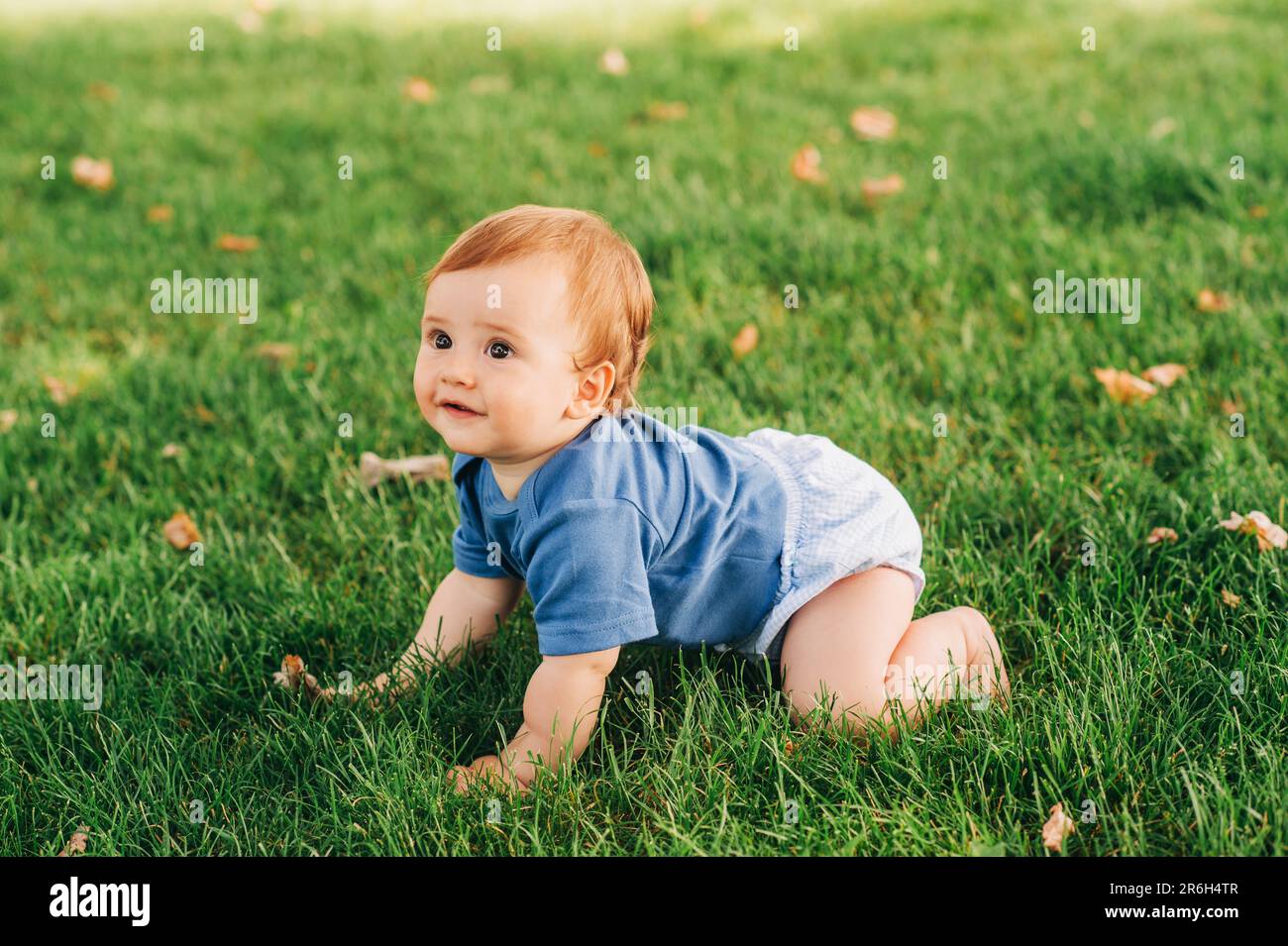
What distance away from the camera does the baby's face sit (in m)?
1.79

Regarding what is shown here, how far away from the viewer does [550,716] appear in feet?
6.33

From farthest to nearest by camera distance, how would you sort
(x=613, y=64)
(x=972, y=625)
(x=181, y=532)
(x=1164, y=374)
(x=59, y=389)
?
(x=613, y=64), (x=59, y=389), (x=1164, y=374), (x=181, y=532), (x=972, y=625)

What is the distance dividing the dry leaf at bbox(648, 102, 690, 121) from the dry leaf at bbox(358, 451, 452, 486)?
8.62 ft

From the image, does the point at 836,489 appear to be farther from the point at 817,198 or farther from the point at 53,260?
the point at 53,260

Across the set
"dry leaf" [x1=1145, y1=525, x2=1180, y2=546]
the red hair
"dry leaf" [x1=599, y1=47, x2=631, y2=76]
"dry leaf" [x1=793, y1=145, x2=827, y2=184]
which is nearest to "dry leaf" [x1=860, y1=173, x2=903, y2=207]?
"dry leaf" [x1=793, y1=145, x2=827, y2=184]

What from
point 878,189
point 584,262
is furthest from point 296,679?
point 878,189

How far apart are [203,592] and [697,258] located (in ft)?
6.21

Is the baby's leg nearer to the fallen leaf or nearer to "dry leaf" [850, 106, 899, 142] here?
"dry leaf" [850, 106, 899, 142]

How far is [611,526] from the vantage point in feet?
6.09

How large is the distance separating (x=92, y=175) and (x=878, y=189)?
3.11 meters

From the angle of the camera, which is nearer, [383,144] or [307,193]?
[307,193]

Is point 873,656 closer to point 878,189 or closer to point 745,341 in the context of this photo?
point 745,341

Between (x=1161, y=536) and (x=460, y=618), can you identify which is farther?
(x=1161, y=536)
